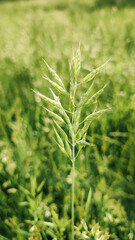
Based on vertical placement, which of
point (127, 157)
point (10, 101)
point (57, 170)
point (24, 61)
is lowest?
Result: point (127, 157)

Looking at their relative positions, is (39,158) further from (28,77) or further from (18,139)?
(28,77)

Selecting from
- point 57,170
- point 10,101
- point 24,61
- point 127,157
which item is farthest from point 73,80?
point 24,61

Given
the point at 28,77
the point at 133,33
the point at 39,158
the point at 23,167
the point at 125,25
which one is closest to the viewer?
the point at 23,167

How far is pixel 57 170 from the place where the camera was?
1.12 metres

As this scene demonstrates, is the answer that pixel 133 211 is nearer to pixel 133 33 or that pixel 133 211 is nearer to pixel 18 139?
pixel 18 139

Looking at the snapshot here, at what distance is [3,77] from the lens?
2041 millimetres

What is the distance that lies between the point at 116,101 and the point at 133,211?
29.1 inches

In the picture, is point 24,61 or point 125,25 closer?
point 24,61

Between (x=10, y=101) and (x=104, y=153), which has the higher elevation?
(x=10, y=101)

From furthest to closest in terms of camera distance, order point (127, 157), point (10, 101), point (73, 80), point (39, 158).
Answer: point (10, 101) → point (127, 157) → point (39, 158) → point (73, 80)

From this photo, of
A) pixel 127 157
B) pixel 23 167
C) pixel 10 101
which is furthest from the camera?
pixel 10 101

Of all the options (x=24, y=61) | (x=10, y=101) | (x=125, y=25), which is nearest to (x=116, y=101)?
(x=10, y=101)

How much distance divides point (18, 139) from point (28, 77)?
1035 millimetres

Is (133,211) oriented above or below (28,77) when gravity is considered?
below
